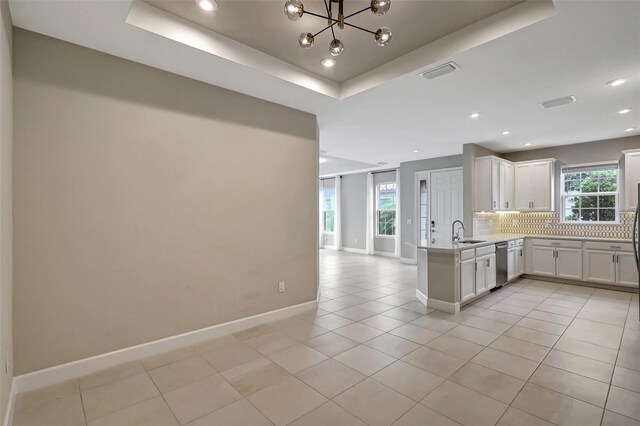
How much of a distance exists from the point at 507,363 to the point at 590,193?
5080 mm

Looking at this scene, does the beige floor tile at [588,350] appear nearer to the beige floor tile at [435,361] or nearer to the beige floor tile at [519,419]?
the beige floor tile at [435,361]


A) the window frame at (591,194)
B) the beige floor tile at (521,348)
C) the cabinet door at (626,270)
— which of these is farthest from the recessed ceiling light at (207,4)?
the window frame at (591,194)

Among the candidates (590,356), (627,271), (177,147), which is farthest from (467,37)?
(627,271)

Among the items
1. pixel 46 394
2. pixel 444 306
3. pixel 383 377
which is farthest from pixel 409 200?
pixel 46 394

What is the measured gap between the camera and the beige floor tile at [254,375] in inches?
94.0

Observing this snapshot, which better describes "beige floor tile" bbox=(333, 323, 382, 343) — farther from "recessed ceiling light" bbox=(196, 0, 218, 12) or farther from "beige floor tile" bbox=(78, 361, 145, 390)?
"recessed ceiling light" bbox=(196, 0, 218, 12)

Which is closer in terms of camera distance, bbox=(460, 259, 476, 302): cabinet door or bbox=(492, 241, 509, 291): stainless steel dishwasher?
bbox=(460, 259, 476, 302): cabinet door

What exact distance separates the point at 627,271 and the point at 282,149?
233 inches

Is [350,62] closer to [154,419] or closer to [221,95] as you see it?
[221,95]

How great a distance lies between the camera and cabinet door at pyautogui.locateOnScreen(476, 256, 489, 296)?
452cm

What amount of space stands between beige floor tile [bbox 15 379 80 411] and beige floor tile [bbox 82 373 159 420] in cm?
14

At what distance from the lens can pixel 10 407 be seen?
6.70 feet

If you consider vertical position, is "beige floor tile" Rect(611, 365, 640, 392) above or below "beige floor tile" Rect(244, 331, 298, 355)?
below

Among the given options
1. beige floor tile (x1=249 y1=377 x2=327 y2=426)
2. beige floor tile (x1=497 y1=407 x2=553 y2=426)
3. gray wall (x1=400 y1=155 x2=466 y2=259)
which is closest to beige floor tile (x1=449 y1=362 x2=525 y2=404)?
beige floor tile (x1=497 y1=407 x2=553 y2=426)
